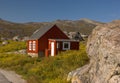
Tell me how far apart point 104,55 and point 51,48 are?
36445 mm

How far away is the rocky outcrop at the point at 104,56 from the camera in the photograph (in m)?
12.0

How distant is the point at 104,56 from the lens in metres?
12.7

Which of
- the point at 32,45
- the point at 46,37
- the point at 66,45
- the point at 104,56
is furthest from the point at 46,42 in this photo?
the point at 104,56

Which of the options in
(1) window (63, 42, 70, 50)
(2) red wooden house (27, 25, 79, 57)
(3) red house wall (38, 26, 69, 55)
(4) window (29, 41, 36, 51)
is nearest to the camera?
(1) window (63, 42, 70, 50)

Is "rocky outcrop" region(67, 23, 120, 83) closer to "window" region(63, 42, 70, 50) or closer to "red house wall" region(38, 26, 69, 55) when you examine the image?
"window" region(63, 42, 70, 50)

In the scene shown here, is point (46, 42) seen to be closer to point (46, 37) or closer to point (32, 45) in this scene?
point (46, 37)

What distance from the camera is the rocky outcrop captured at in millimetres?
11992

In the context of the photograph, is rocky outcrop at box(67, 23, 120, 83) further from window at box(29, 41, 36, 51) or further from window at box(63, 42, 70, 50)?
window at box(29, 41, 36, 51)

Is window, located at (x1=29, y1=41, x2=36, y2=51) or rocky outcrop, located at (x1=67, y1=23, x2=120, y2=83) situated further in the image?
window, located at (x1=29, y1=41, x2=36, y2=51)

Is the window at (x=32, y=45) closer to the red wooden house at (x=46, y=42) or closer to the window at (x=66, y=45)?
the red wooden house at (x=46, y=42)

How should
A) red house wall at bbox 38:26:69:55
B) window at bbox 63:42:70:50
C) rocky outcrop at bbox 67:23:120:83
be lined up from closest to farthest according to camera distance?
1. rocky outcrop at bbox 67:23:120:83
2. window at bbox 63:42:70:50
3. red house wall at bbox 38:26:69:55

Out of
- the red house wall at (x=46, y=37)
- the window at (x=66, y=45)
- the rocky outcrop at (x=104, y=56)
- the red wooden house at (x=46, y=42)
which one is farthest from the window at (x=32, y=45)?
the rocky outcrop at (x=104, y=56)

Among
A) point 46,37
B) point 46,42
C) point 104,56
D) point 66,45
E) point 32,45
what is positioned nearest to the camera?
point 104,56

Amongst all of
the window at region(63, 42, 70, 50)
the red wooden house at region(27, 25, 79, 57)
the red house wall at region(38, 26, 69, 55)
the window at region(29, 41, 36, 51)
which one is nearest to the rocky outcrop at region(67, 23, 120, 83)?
the window at region(63, 42, 70, 50)
